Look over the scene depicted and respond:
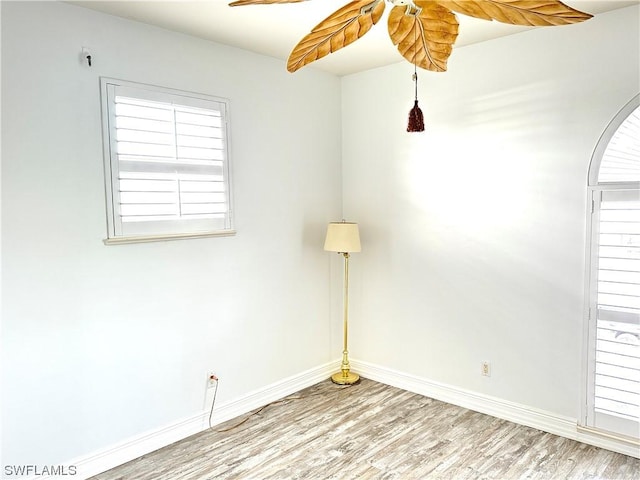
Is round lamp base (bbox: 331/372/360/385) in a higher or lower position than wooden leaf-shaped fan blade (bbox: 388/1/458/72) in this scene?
lower

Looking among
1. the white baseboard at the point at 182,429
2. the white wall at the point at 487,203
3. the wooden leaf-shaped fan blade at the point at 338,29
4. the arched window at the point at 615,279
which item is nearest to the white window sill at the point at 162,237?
the white baseboard at the point at 182,429

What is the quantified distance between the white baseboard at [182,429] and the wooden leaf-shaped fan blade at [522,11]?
2880mm

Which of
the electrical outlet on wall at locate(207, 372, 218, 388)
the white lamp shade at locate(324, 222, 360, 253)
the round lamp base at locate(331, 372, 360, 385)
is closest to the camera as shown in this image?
the electrical outlet on wall at locate(207, 372, 218, 388)

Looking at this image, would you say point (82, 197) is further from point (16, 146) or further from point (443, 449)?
point (443, 449)

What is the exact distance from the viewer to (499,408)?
335 cm

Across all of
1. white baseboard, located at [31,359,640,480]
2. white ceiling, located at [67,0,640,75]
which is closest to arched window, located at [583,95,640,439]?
white baseboard, located at [31,359,640,480]

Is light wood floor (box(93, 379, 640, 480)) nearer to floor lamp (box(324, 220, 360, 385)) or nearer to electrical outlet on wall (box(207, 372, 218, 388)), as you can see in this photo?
electrical outlet on wall (box(207, 372, 218, 388))

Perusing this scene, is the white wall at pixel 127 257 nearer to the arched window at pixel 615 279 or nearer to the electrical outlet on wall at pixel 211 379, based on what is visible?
the electrical outlet on wall at pixel 211 379

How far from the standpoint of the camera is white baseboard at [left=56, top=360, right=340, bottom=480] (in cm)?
271

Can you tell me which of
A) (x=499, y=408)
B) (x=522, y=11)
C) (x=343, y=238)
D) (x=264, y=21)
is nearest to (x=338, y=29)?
(x=522, y=11)

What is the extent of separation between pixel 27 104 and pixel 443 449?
307 centimetres

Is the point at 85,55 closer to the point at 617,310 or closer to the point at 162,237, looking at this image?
the point at 162,237

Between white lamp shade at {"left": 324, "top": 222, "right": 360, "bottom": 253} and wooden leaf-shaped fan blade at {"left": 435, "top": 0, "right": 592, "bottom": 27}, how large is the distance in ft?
7.64

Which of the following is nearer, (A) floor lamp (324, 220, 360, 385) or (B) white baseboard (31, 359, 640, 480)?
(B) white baseboard (31, 359, 640, 480)
